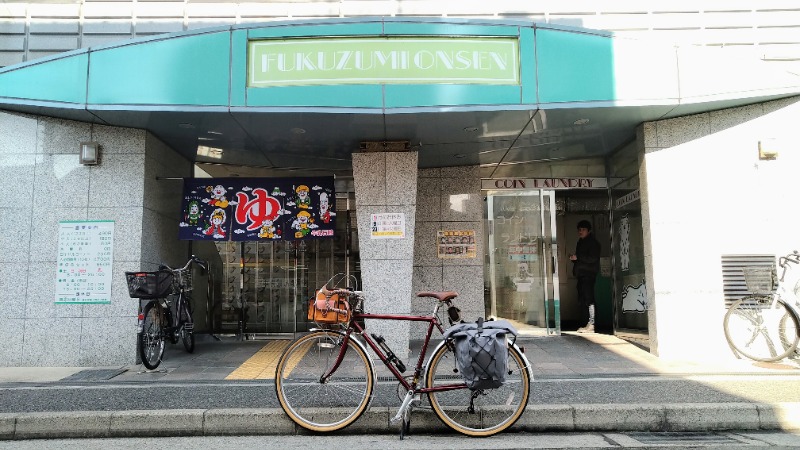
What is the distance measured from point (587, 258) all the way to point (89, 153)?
354 inches

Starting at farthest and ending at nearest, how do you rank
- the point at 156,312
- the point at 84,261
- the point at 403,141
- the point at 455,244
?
the point at 455,244 < the point at 403,141 < the point at 84,261 < the point at 156,312

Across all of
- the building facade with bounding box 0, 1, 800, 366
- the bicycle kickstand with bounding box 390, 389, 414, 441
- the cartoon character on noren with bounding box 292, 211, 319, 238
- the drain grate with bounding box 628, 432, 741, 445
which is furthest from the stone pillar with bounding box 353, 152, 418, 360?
the drain grate with bounding box 628, 432, 741, 445

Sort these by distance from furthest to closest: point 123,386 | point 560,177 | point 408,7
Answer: point 408,7, point 560,177, point 123,386

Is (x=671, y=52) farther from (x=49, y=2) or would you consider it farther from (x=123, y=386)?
(x=49, y=2)

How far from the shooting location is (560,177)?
1088cm

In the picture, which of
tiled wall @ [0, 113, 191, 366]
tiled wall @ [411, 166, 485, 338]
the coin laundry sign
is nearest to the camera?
tiled wall @ [0, 113, 191, 366]

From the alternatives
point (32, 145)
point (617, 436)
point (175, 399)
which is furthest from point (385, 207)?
point (32, 145)

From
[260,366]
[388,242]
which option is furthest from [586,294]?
[260,366]

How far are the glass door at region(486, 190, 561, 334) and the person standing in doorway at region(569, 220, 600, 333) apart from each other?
1.11 meters

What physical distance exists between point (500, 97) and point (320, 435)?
4692mm

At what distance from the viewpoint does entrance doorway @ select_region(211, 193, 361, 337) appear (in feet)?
36.8

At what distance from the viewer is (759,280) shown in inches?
297

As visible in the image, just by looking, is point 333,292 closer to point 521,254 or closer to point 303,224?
point 303,224

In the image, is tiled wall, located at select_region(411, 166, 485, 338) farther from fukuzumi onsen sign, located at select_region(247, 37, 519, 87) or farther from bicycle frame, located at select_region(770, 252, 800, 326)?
bicycle frame, located at select_region(770, 252, 800, 326)
